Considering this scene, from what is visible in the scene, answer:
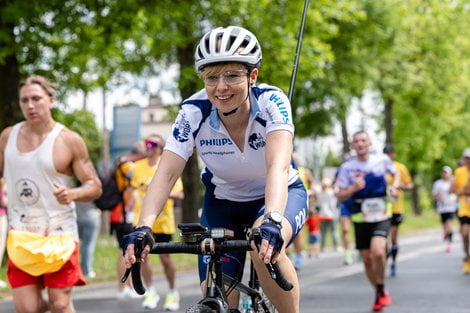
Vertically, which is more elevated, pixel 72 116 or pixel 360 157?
pixel 72 116

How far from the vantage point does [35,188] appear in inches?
263

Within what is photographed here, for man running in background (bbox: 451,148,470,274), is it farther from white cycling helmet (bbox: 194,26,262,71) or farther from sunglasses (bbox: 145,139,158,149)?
white cycling helmet (bbox: 194,26,262,71)

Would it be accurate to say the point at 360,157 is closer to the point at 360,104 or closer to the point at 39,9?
the point at 39,9

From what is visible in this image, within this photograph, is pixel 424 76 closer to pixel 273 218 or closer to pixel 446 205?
pixel 446 205

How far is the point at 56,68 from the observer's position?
17297mm

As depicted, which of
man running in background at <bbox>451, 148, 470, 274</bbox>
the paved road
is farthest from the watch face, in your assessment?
man running in background at <bbox>451, 148, 470, 274</bbox>

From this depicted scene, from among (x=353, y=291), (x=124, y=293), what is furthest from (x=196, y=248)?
(x=353, y=291)

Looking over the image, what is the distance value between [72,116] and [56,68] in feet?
5.11

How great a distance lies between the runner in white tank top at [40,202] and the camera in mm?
6535

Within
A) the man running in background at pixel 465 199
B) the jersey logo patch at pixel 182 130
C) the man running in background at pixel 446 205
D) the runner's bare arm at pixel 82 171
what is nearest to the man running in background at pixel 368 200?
the runner's bare arm at pixel 82 171

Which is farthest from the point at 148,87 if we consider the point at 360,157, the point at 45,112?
the point at 45,112

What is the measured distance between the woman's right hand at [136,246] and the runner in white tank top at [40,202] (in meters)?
2.53

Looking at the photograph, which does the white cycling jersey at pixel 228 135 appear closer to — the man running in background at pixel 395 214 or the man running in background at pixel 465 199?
the man running in background at pixel 395 214

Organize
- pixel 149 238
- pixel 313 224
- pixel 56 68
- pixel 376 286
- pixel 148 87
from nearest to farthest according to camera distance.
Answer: pixel 149 238 < pixel 376 286 < pixel 56 68 < pixel 313 224 < pixel 148 87
